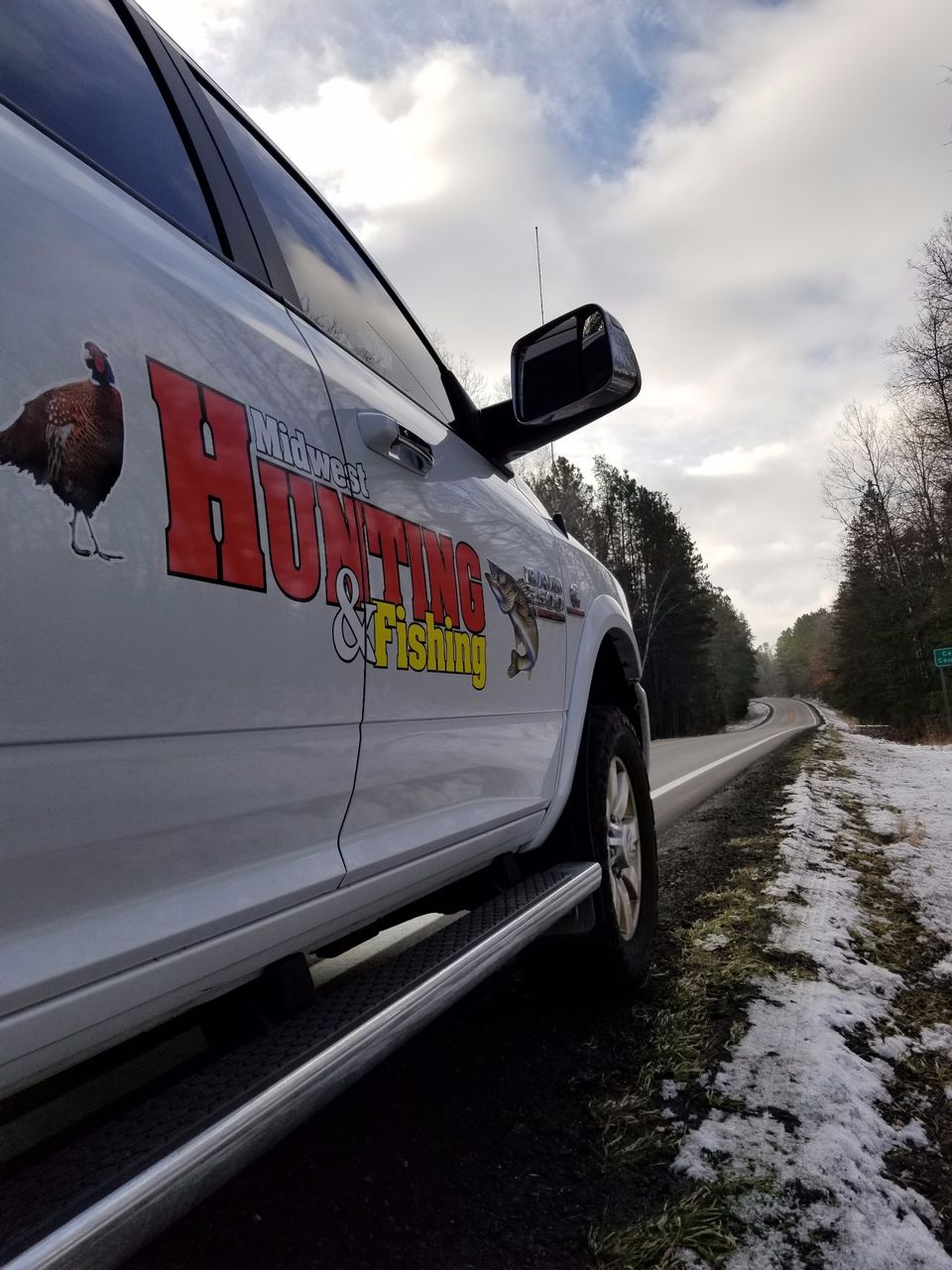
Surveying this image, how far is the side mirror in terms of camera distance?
Answer: 2.19 m

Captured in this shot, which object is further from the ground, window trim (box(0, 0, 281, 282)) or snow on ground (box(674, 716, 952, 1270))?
window trim (box(0, 0, 281, 282))

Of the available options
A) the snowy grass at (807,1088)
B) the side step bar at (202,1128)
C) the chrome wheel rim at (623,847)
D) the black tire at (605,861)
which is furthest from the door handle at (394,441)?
the snowy grass at (807,1088)

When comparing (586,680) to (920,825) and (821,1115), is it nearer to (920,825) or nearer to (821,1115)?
(821,1115)

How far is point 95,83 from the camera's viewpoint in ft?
4.21

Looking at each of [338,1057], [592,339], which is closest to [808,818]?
[592,339]

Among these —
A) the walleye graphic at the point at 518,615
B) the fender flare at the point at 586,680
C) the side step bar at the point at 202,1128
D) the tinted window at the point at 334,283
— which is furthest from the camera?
the fender flare at the point at 586,680

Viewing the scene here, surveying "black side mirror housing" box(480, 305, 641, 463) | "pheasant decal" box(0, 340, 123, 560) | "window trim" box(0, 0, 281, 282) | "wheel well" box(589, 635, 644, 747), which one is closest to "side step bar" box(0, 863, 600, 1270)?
"pheasant decal" box(0, 340, 123, 560)

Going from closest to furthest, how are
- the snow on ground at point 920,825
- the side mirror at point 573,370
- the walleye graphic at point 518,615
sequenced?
the walleye graphic at point 518,615 < the side mirror at point 573,370 < the snow on ground at point 920,825

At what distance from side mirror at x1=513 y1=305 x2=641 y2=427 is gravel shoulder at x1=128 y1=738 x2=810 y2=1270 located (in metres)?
1.72

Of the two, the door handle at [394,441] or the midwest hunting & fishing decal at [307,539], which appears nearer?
the midwest hunting & fishing decal at [307,539]

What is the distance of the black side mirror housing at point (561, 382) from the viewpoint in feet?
7.21

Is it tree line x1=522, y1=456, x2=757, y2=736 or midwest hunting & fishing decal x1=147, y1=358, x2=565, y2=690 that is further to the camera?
tree line x1=522, y1=456, x2=757, y2=736

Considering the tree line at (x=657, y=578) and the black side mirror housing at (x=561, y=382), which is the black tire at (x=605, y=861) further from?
the tree line at (x=657, y=578)

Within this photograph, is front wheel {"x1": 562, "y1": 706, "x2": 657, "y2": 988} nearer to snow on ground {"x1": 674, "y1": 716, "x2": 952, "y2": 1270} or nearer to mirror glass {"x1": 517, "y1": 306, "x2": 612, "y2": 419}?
snow on ground {"x1": 674, "y1": 716, "x2": 952, "y2": 1270}
